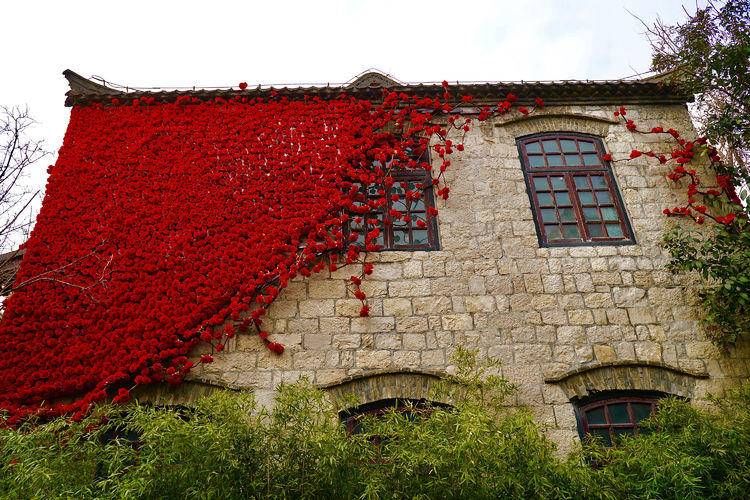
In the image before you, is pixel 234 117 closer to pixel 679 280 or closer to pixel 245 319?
pixel 245 319

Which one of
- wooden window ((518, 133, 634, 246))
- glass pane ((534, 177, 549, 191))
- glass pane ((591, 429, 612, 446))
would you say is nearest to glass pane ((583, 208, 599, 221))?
wooden window ((518, 133, 634, 246))

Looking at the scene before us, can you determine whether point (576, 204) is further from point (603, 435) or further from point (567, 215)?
point (603, 435)

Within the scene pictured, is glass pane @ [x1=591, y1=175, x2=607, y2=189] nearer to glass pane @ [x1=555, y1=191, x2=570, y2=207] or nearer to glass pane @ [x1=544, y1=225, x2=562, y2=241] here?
glass pane @ [x1=555, y1=191, x2=570, y2=207]

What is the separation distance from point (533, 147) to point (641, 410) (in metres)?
3.69

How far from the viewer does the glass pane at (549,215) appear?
6.88 m

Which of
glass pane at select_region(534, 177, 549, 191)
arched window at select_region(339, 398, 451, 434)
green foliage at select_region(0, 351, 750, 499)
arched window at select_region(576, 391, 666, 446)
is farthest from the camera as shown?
glass pane at select_region(534, 177, 549, 191)

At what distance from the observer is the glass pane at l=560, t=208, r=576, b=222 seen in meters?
6.89

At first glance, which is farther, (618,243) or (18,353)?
(618,243)

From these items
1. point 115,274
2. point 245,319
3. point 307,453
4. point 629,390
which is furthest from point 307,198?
point 629,390

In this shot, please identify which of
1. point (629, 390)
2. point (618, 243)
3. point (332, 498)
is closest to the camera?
point (332, 498)

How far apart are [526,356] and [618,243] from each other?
6.53 ft

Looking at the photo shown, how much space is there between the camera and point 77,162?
721 centimetres

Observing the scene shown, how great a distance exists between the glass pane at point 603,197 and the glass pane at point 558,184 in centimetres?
43

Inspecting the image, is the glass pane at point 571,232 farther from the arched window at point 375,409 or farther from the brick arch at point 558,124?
the arched window at point 375,409
